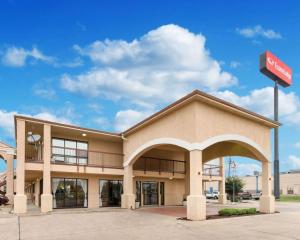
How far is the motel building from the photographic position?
20.2 metres

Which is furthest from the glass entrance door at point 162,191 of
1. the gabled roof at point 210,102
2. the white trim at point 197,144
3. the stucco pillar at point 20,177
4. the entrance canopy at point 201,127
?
the stucco pillar at point 20,177

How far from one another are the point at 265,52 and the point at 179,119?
104 ft

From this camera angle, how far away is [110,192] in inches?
1126

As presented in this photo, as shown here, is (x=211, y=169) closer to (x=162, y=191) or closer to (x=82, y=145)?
(x=162, y=191)

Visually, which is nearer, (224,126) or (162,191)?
(224,126)

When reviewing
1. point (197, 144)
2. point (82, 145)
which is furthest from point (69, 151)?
point (197, 144)

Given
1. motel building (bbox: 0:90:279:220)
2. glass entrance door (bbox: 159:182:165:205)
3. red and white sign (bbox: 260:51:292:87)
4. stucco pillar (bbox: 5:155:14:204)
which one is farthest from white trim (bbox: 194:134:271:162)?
red and white sign (bbox: 260:51:292:87)

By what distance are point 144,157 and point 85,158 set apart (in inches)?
205

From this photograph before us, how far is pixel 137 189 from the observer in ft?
98.4

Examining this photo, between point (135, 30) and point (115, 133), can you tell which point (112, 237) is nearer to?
point (135, 30)

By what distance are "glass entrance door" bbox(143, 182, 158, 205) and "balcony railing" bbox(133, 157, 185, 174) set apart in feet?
4.61

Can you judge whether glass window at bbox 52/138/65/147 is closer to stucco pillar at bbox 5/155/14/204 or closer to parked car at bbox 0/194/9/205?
parked car at bbox 0/194/9/205

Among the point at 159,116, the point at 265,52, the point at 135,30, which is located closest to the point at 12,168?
the point at 159,116

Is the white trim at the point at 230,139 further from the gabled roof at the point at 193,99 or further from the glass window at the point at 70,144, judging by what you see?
the glass window at the point at 70,144
